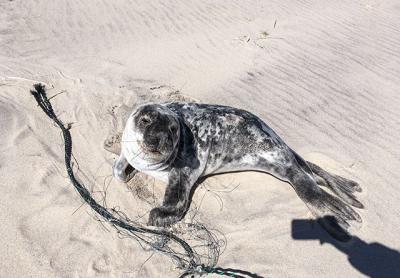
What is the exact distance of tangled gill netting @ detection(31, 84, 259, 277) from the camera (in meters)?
3.07

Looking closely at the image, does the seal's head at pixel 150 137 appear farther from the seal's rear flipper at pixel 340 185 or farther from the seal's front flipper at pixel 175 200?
the seal's rear flipper at pixel 340 185

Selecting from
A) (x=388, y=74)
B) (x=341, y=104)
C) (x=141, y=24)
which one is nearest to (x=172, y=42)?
(x=141, y=24)

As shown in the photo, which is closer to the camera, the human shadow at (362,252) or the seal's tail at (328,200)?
the human shadow at (362,252)

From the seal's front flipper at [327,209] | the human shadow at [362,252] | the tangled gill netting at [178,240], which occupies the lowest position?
the tangled gill netting at [178,240]

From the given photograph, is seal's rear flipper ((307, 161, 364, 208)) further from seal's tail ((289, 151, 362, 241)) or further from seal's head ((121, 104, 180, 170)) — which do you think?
seal's head ((121, 104, 180, 170))

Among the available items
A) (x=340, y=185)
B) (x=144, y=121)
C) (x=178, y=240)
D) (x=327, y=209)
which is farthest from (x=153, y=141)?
(x=340, y=185)

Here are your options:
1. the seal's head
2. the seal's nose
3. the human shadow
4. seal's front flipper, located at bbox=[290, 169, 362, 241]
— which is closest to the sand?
the human shadow

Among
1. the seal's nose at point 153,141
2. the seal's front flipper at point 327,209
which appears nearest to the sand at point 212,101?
the seal's front flipper at point 327,209

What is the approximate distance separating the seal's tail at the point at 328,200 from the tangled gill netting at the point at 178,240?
0.91m

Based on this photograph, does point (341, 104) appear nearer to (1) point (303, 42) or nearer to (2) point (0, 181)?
(1) point (303, 42)

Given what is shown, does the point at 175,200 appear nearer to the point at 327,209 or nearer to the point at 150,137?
the point at 150,137

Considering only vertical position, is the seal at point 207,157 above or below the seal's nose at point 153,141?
below

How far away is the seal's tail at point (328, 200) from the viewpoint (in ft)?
11.4

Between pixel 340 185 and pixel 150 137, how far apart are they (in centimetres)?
196
